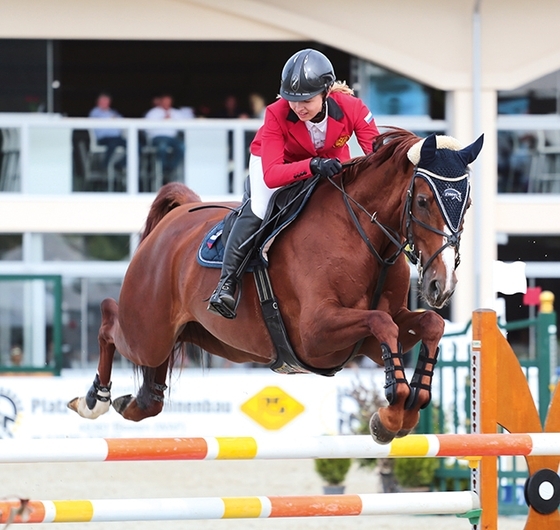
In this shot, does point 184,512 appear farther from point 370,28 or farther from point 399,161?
point 370,28

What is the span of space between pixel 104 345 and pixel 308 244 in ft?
6.14

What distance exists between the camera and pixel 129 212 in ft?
Result: 52.9

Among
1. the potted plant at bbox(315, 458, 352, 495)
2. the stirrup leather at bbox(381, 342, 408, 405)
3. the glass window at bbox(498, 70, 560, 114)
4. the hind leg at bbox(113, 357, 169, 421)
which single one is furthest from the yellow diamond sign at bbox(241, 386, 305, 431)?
the glass window at bbox(498, 70, 560, 114)

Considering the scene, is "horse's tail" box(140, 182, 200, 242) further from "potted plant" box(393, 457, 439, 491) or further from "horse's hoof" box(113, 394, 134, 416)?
"potted plant" box(393, 457, 439, 491)

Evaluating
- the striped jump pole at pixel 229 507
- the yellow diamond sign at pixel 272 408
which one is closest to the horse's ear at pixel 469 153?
the striped jump pole at pixel 229 507

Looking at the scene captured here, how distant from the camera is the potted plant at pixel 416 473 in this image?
8023 mm

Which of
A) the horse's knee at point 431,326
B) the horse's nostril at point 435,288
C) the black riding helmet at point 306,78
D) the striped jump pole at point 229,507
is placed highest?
the black riding helmet at point 306,78

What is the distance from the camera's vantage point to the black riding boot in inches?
190

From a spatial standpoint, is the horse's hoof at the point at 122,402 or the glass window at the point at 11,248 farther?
the glass window at the point at 11,248

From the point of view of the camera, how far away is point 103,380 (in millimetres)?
5957

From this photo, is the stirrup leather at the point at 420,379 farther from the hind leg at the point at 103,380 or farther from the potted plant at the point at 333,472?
the potted plant at the point at 333,472

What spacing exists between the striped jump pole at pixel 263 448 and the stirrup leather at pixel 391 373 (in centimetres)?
27

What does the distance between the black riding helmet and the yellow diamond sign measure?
23.7ft

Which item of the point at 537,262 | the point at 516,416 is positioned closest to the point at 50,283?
the point at 537,262
